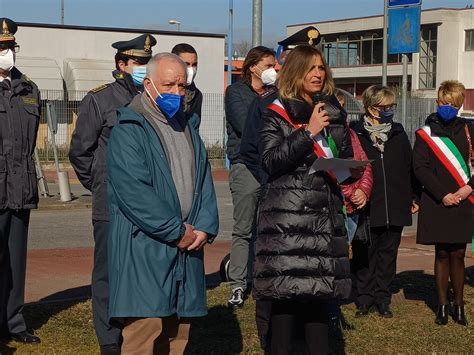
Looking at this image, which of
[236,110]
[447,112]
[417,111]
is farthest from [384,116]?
[417,111]

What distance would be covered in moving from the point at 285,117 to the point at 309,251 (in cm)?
81

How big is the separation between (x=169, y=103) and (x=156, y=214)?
24.3 inches

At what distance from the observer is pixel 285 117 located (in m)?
5.81

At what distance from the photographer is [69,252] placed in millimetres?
12508

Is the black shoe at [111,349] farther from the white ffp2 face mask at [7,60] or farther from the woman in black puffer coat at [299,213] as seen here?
the white ffp2 face mask at [7,60]

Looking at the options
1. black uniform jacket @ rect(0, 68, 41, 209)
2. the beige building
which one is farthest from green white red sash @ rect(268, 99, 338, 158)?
the beige building

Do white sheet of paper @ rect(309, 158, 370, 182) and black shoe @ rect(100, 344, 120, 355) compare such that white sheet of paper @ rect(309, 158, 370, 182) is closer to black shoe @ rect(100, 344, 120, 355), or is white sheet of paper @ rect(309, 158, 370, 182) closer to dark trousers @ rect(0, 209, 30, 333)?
black shoe @ rect(100, 344, 120, 355)

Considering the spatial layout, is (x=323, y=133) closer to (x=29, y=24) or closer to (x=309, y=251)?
(x=309, y=251)

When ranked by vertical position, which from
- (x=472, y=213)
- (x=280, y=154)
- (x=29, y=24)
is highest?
(x=29, y=24)

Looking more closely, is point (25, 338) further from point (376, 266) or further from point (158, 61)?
point (376, 266)

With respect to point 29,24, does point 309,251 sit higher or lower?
lower

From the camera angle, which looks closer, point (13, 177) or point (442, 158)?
point (13, 177)

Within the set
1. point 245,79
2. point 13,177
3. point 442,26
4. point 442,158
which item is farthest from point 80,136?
point 442,26

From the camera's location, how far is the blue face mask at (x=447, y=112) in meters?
8.23
